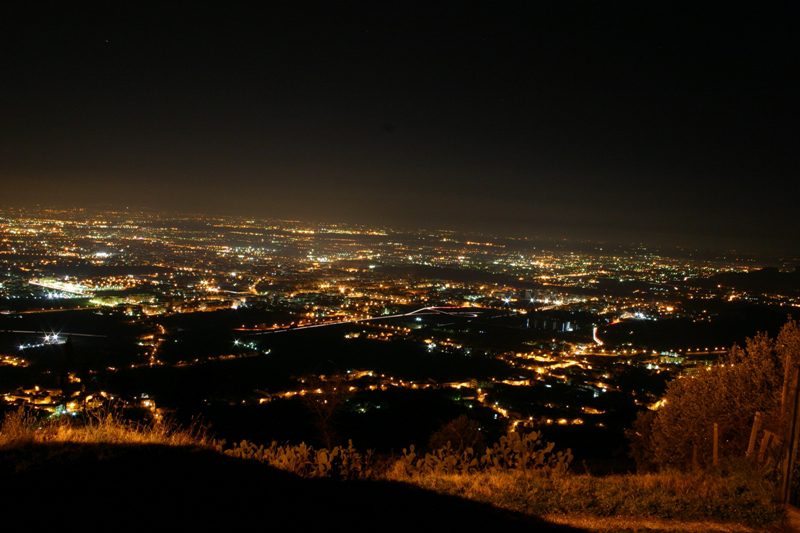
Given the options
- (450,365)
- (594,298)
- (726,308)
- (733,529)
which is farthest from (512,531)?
(594,298)

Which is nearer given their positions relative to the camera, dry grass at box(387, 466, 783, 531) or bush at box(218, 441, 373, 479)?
dry grass at box(387, 466, 783, 531)

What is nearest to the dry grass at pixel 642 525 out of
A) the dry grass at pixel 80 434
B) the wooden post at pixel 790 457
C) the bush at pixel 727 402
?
the wooden post at pixel 790 457

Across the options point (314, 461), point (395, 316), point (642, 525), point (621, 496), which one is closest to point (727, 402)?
point (621, 496)

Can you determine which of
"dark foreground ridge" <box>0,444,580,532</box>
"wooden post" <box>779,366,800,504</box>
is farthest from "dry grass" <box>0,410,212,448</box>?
"wooden post" <box>779,366,800,504</box>

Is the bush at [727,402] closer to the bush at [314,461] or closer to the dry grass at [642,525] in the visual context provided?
the dry grass at [642,525]

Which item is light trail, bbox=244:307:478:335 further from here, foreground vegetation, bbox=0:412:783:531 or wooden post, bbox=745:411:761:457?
wooden post, bbox=745:411:761:457

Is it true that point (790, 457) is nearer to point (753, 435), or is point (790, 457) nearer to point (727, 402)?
point (753, 435)
